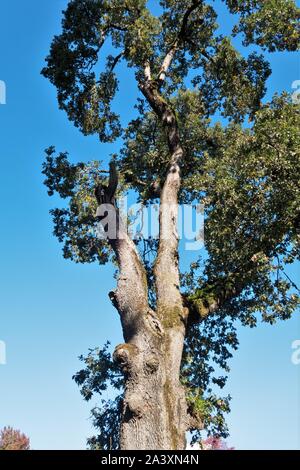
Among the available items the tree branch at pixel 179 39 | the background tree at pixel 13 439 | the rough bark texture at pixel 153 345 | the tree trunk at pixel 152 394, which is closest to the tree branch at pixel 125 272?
the rough bark texture at pixel 153 345

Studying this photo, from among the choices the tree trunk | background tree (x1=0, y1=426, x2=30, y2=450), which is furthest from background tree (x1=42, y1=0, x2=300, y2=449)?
background tree (x1=0, y1=426, x2=30, y2=450)

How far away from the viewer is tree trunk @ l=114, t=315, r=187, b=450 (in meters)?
7.14

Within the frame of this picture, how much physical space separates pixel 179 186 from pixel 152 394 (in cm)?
539

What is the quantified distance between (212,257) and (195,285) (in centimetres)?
193

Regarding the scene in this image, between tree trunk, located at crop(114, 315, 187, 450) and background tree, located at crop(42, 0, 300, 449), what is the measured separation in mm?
19

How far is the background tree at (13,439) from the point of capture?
44.0m

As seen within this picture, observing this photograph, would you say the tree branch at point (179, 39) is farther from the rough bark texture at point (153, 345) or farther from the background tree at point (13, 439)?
the background tree at point (13, 439)

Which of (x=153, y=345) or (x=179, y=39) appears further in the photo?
(x=179, y=39)

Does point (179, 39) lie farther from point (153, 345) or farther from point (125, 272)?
point (153, 345)

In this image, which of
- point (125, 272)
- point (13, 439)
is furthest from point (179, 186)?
point (13, 439)

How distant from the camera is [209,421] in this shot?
48.8 ft

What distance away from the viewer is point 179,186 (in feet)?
36.3
